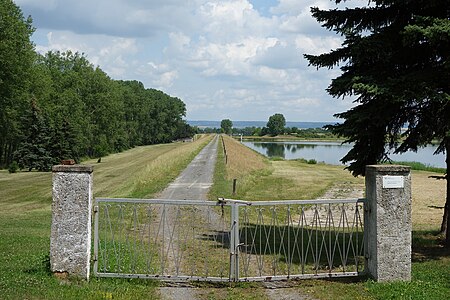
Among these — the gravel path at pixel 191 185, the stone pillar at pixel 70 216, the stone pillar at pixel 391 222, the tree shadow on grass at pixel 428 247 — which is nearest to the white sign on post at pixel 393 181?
the stone pillar at pixel 391 222

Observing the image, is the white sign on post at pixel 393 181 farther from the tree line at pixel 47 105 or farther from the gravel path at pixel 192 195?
the tree line at pixel 47 105

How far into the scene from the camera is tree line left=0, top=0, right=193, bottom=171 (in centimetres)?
4078

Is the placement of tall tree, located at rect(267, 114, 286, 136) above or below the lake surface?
above

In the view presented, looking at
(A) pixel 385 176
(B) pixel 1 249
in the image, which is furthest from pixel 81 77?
(A) pixel 385 176

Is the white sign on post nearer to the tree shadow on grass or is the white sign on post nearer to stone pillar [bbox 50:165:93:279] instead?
the tree shadow on grass

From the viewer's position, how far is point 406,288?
772cm

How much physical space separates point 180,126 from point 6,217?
4715 inches

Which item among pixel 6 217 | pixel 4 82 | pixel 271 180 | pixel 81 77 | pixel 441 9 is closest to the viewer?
pixel 441 9

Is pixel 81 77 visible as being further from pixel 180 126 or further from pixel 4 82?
pixel 180 126

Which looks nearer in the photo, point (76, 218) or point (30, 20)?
point (76, 218)

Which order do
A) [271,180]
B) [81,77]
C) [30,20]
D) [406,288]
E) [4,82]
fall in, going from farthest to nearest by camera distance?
[81,77] → [30,20] → [4,82] → [271,180] → [406,288]

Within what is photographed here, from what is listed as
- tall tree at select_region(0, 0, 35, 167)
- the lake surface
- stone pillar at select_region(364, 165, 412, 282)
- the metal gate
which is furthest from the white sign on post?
tall tree at select_region(0, 0, 35, 167)

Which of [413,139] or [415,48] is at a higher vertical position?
[415,48]

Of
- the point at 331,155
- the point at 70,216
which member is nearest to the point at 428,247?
the point at 70,216
